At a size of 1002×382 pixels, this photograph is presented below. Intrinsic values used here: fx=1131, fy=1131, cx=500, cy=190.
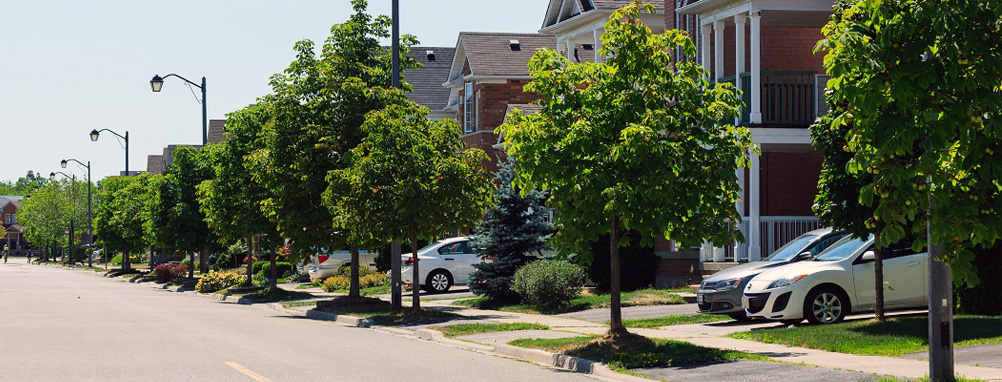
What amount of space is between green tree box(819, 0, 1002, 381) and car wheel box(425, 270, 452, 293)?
74.4 ft

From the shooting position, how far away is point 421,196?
20.9 meters

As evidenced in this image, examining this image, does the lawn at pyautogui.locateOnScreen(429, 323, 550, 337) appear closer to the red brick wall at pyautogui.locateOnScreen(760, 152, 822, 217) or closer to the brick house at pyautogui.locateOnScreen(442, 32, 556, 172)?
the red brick wall at pyautogui.locateOnScreen(760, 152, 822, 217)

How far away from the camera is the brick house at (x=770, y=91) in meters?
24.6

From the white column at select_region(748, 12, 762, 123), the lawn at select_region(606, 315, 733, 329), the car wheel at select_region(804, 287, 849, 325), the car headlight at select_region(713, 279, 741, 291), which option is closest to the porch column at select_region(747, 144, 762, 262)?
the white column at select_region(748, 12, 762, 123)

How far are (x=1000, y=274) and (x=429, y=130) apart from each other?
35.7 ft

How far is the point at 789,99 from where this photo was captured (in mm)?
25547

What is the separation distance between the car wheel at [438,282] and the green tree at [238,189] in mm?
4322

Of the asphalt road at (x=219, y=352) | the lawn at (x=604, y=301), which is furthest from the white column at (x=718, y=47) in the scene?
the asphalt road at (x=219, y=352)

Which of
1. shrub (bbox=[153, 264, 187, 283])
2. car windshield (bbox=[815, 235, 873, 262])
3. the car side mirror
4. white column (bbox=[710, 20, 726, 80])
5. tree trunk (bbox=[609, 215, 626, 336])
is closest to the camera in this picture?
tree trunk (bbox=[609, 215, 626, 336])

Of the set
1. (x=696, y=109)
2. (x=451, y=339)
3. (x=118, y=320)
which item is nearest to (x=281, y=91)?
(x=118, y=320)

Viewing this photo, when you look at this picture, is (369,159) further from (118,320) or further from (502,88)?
(502,88)

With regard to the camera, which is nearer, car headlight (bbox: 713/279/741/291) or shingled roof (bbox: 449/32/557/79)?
car headlight (bbox: 713/279/741/291)

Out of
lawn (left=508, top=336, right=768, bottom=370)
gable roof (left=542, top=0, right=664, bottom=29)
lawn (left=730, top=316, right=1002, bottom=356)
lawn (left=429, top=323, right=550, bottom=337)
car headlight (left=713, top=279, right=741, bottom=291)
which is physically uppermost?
gable roof (left=542, top=0, right=664, bottom=29)

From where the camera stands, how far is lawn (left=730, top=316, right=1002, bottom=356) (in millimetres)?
13883
